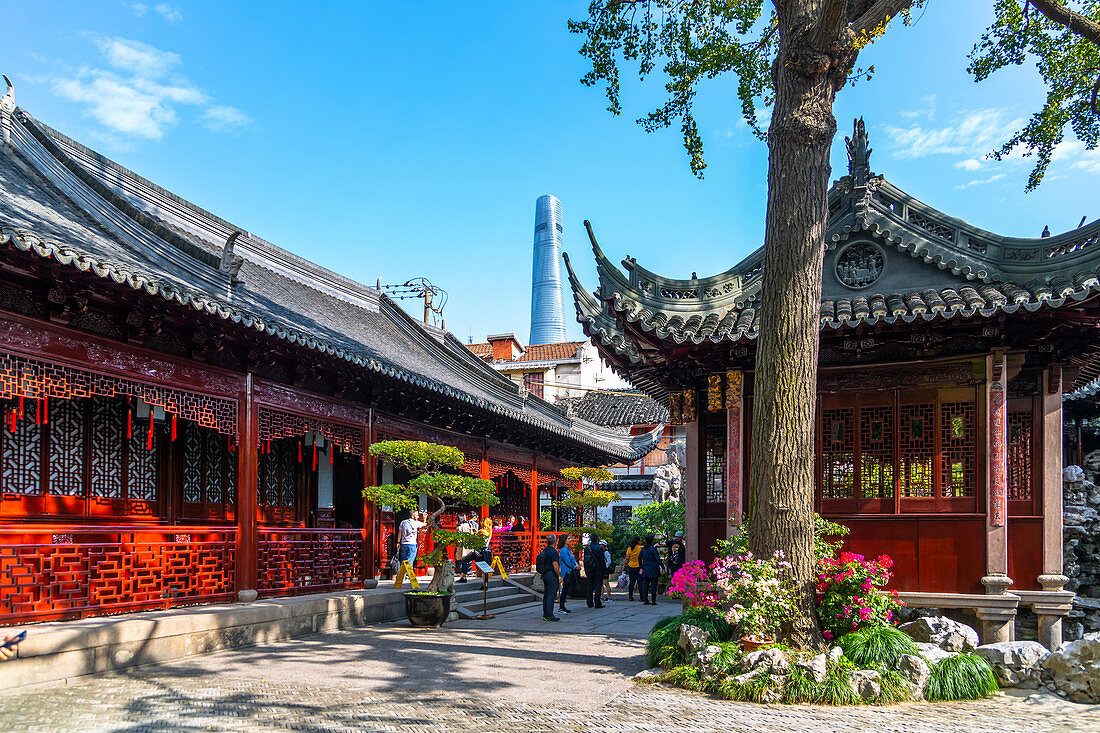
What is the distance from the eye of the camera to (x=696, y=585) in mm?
7250

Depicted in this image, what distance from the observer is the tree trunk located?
22.5 ft

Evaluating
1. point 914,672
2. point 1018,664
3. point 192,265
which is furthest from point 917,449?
point 192,265

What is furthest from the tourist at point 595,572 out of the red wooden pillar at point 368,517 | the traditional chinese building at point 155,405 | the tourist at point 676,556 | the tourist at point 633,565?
the red wooden pillar at point 368,517

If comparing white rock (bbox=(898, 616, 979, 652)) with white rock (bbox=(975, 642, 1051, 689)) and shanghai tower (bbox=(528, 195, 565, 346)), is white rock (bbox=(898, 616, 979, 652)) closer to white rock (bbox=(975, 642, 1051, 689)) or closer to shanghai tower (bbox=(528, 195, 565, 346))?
white rock (bbox=(975, 642, 1051, 689))

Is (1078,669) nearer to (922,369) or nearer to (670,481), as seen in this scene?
(922,369)

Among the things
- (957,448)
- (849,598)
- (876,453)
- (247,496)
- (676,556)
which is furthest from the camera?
(676,556)

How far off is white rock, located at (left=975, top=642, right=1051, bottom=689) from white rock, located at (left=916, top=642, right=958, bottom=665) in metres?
0.34

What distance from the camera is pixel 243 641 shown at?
859 cm

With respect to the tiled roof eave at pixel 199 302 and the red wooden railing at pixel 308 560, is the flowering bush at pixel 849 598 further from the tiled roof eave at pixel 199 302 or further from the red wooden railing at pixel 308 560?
the red wooden railing at pixel 308 560

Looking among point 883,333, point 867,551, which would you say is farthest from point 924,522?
point 883,333

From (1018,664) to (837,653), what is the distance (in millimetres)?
1449

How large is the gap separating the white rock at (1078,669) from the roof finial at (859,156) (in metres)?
5.31

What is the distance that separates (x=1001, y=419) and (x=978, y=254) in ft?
6.08

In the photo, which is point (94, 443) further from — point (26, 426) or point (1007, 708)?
point (1007, 708)
